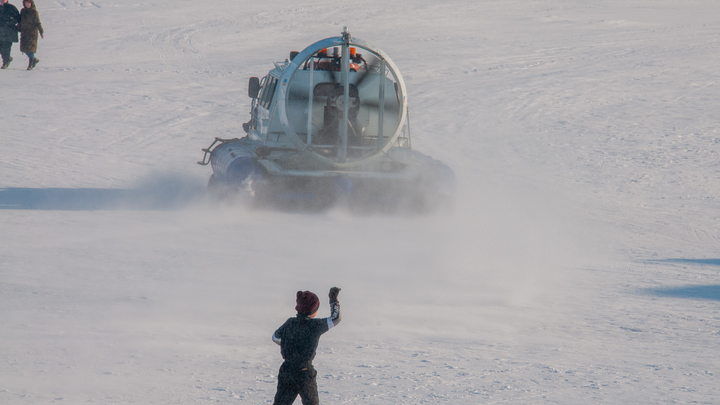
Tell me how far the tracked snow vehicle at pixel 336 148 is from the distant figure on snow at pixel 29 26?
996 centimetres

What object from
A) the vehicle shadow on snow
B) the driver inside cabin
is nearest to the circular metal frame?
the driver inside cabin

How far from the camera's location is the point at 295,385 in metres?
3.76

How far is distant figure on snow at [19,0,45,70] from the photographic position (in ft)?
60.0

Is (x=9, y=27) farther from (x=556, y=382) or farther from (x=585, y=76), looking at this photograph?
(x=556, y=382)

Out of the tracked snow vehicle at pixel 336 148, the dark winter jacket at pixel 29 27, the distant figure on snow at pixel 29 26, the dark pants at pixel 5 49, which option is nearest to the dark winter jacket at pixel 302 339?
the tracked snow vehicle at pixel 336 148

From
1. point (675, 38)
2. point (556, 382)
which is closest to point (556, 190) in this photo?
point (556, 382)

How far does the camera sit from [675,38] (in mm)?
27125

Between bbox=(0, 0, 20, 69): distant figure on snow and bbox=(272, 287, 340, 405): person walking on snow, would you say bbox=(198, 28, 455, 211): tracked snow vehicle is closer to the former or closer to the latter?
bbox=(272, 287, 340, 405): person walking on snow

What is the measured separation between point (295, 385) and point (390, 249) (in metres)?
4.76

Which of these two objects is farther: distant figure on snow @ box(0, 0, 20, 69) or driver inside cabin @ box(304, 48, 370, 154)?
distant figure on snow @ box(0, 0, 20, 69)

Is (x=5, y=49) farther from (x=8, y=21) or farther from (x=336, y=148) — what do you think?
(x=336, y=148)

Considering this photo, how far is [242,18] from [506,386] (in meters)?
24.9

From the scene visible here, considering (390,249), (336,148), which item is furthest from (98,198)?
(390,249)

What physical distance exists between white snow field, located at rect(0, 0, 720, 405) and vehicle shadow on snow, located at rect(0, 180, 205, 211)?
61mm
